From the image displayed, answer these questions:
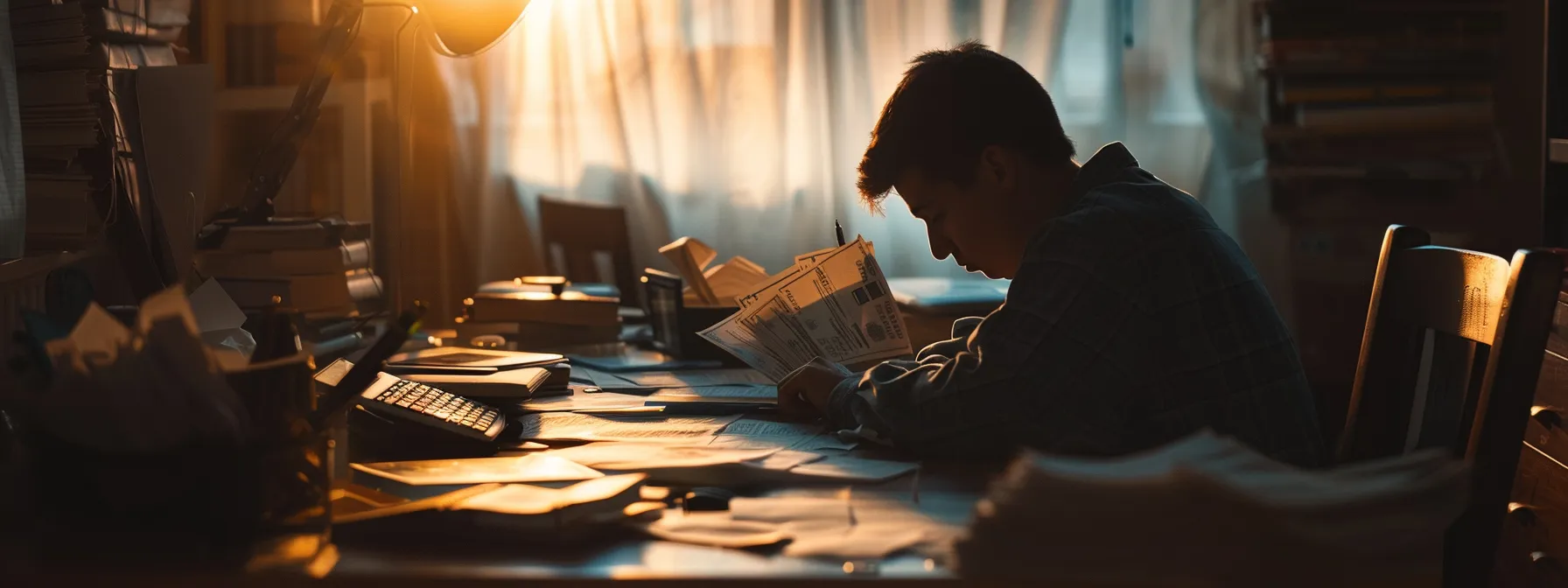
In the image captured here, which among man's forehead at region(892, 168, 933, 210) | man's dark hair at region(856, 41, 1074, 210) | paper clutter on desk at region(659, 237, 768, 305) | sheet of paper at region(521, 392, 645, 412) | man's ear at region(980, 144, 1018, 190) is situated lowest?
sheet of paper at region(521, 392, 645, 412)

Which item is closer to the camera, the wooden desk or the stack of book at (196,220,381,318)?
the wooden desk

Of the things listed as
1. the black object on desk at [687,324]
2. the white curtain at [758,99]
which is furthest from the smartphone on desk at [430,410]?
the white curtain at [758,99]

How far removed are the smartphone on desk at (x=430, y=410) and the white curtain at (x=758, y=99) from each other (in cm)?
193

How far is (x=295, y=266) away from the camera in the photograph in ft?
5.51

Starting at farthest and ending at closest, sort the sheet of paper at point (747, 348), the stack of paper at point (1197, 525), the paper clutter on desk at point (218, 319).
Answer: the sheet of paper at point (747, 348) < the paper clutter on desk at point (218, 319) < the stack of paper at point (1197, 525)

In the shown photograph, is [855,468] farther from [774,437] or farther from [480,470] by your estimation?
[480,470]

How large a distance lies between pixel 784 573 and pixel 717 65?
2.46 metres

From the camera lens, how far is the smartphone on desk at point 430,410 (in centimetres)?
105

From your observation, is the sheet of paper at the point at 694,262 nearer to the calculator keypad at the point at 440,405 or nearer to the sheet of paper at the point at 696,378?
the sheet of paper at the point at 696,378

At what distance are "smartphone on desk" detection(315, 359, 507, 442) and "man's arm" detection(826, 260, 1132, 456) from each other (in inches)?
13.5

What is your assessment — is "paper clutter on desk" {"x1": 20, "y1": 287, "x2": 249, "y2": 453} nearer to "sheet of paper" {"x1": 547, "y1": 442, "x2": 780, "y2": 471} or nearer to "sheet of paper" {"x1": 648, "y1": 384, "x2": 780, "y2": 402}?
"sheet of paper" {"x1": 547, "y1": 442, "x2": 780, "y2": 471}

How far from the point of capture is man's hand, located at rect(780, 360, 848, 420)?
120cm

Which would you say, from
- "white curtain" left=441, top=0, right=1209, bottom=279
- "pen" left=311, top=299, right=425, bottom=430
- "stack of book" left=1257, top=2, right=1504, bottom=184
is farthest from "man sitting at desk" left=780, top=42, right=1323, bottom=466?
"white curtain" left=441, top=0, right=1209, bottom=279

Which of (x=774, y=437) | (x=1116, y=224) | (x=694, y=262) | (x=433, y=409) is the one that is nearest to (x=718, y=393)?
(x=774, y=437)
